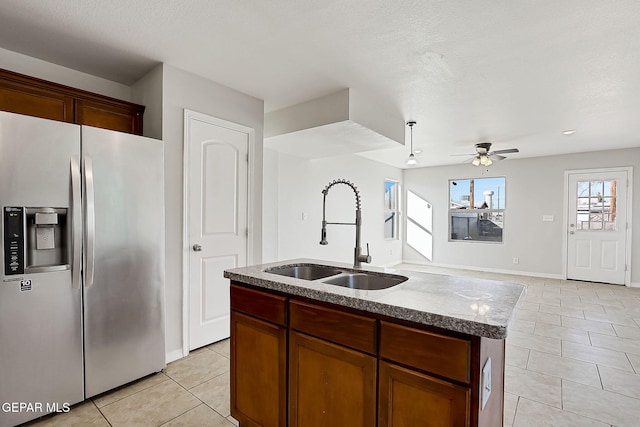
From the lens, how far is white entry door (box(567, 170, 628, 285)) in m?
5.58

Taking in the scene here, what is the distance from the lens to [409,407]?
1.16 meters

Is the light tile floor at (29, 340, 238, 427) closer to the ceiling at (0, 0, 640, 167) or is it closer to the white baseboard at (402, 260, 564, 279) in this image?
the ceiling at (0, 0, 640, 167)

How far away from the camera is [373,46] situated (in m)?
2.28

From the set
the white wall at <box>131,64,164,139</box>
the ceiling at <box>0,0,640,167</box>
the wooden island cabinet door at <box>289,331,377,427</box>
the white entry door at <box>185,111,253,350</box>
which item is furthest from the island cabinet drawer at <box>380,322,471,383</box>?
the white wall at <box>131,64,164,139</box>

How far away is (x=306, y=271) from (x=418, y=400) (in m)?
1.10

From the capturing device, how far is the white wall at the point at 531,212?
568 cm

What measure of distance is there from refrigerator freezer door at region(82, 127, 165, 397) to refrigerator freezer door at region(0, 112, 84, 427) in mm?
87

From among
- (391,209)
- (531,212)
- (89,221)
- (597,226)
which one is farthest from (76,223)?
(597,226)

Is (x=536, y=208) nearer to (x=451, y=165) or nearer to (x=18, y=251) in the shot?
(x=451, y=165)

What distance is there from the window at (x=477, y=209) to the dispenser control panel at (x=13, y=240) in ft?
24.0

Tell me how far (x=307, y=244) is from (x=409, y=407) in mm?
3928

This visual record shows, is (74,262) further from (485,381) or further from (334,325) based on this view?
(485,381)

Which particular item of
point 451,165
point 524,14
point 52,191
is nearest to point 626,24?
point 524,14

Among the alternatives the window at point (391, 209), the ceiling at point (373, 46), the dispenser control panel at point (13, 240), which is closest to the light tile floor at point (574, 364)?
the ceiling at point (373, 46)
